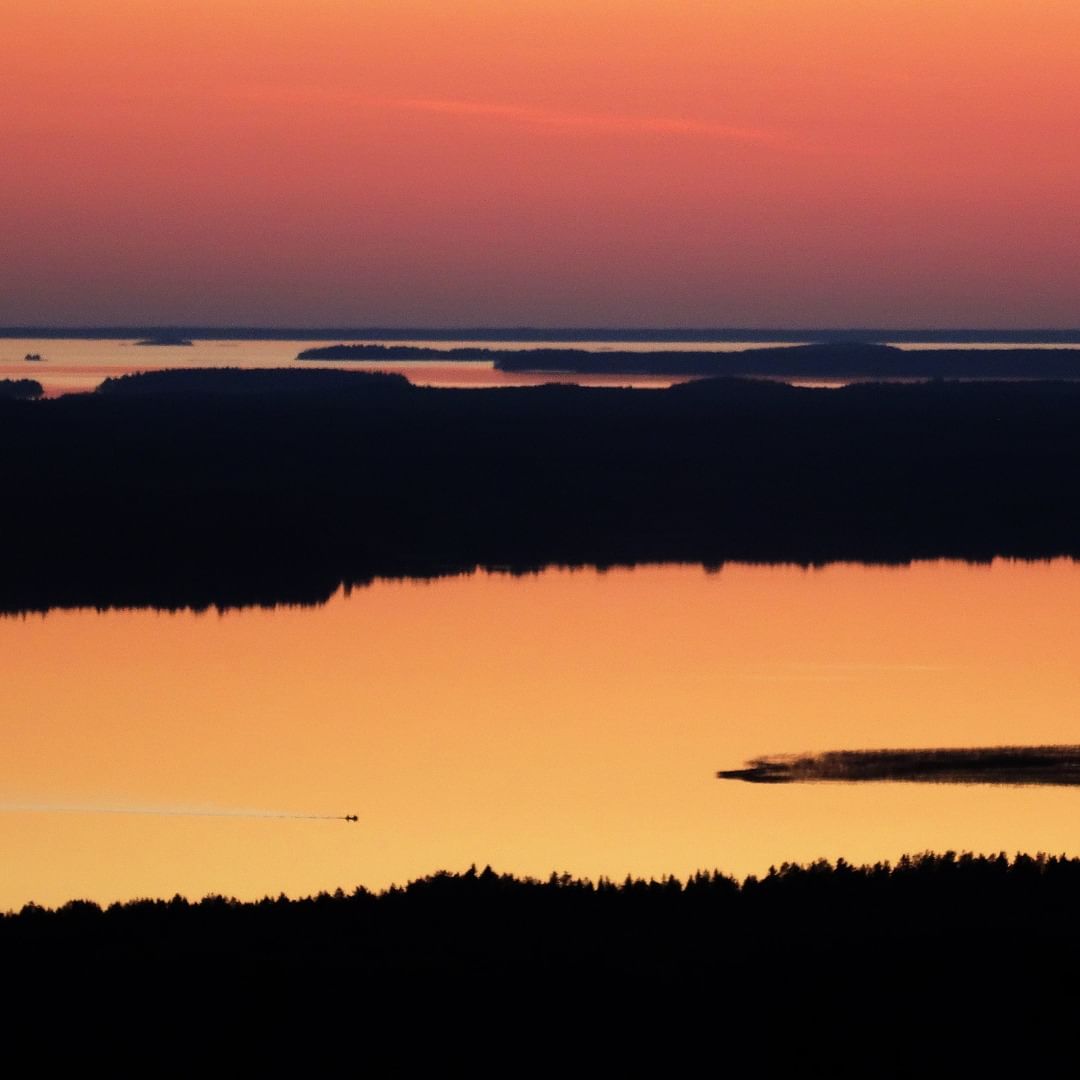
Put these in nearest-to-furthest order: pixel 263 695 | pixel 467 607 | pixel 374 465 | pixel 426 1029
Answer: pixel 426 1029 < pixel 263 695 < pixel 467 607 < pixel 374 465

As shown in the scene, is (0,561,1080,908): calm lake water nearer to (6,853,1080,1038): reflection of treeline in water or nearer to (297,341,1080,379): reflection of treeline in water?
(6,853,1080,1038): reflection of treeline in water

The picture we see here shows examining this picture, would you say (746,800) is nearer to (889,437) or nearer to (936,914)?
(936,914)

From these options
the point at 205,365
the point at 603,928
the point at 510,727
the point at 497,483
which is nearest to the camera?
the point at 603,928

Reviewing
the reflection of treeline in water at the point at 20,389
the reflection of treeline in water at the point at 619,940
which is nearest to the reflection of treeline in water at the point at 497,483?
the reflection of treeline in water at the point at 20,389

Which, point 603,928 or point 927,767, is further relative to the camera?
point 927,767

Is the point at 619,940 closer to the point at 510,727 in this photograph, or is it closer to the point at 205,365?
the point at 510,727

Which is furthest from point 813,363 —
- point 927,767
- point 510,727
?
point 927,767

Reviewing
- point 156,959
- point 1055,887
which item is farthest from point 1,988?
point 1055,887

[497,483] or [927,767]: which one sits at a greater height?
[927,767]
